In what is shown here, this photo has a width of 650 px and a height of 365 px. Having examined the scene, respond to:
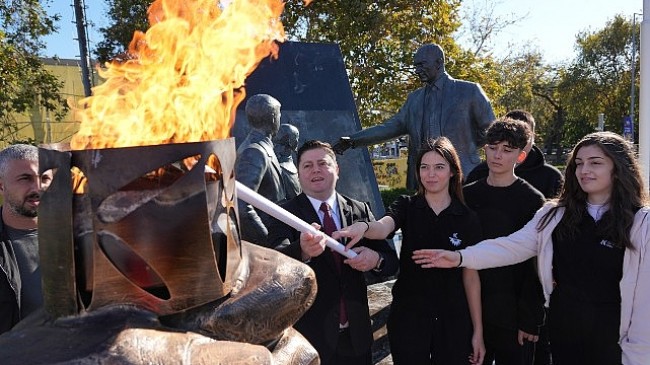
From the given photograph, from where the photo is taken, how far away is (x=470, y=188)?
3.33 m

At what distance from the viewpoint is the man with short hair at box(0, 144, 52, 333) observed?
2.40 meters

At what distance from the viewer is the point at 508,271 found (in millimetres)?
3207

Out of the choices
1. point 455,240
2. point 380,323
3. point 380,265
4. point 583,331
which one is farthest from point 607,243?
point 380,323

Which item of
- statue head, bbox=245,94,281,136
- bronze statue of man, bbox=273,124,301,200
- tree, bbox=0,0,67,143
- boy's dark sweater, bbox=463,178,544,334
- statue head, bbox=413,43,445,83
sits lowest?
boy's dark sweater, bbox=463,178,544,334

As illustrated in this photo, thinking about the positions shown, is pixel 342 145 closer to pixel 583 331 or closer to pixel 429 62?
pixel 429 62

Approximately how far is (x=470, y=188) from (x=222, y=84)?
1746 mm

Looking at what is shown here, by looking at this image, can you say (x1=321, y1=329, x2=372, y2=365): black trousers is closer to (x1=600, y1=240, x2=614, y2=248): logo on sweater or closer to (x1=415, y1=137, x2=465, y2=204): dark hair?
(x1=415, y1=137, x2=465, y2=204): dark hair

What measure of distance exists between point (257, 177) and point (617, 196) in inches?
74.1

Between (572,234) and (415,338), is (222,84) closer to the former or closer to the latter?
(415,338)

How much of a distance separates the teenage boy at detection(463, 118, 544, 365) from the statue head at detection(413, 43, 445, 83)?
1925 millimetres

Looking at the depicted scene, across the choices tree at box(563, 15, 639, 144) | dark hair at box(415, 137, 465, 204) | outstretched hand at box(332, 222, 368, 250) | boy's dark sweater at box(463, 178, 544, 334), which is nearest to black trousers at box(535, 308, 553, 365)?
boy's dark sweater at box(463, 178, 544, 334)

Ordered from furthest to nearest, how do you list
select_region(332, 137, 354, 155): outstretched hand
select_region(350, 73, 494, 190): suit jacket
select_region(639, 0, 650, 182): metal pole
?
select_region(639, 0, 650, 182): metal pole → select_region(350, 73, 494, 190): suit jacket → select_region(332, 137, 354, 155): outstretched hand

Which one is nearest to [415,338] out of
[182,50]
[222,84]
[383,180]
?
[222,84]

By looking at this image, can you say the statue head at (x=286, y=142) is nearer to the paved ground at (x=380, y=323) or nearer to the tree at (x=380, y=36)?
the paved ground at (x=380, y=323)
